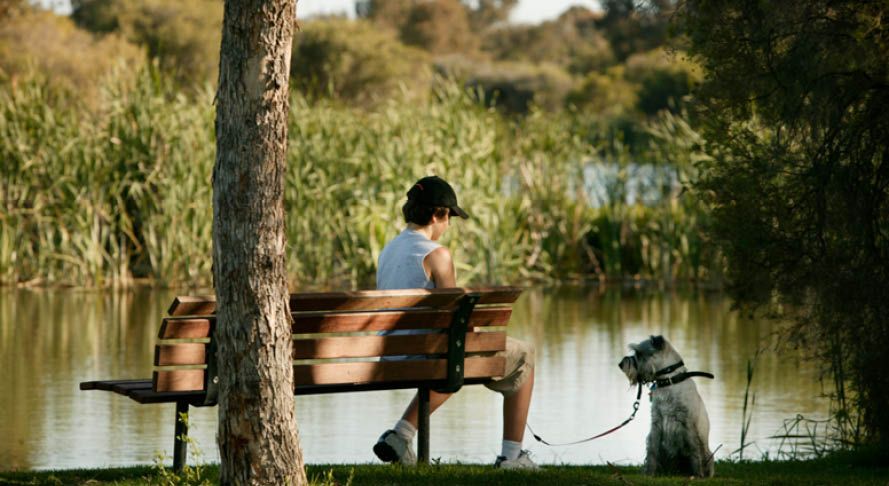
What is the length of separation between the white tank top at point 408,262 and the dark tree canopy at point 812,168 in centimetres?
264

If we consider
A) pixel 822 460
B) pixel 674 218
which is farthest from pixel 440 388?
pixel 674 218

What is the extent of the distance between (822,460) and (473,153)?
10.5 metres

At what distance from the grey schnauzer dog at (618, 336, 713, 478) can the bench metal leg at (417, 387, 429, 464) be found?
94 cm

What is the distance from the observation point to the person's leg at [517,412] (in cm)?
714

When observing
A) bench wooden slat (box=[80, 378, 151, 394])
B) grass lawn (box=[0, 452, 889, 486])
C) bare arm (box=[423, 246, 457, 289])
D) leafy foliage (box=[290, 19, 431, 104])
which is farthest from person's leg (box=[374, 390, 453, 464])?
leafy foliage (box=[290, 19, 431, 104])

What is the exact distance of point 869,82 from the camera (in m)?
8.63

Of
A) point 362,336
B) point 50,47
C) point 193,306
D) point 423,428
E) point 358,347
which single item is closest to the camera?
point 193,306

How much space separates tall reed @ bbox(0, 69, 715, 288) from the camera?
58.7 feet

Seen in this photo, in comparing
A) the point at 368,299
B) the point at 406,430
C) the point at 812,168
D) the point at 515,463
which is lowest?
the point at 515,463

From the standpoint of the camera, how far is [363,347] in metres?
6.77

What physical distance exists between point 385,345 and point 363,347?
13 centimetres

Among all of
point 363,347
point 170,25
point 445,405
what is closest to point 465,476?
point 363,347

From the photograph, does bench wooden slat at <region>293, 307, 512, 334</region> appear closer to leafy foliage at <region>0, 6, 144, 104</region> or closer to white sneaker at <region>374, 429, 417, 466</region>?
white sneaker at <region>374, 429, 417, 466</region>

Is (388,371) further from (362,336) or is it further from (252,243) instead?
(252,243)
